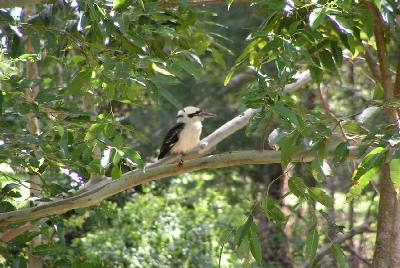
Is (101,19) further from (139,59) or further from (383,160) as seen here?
(383,160)

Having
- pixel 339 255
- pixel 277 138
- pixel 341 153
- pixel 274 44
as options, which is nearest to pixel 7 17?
pixel 274 44

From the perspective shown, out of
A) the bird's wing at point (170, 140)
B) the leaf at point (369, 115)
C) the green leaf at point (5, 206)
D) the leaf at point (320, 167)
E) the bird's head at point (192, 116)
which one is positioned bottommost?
the bird's wing at point (170, 140)

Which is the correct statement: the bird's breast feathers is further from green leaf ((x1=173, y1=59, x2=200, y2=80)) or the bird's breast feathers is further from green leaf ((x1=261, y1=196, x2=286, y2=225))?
green leaf ((x1=173, y1=59, x2=200, y2=80))

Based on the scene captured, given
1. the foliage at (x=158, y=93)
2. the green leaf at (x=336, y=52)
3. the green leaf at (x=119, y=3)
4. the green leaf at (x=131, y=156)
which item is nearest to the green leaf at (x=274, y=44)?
the foliage at (x=158, y=93)

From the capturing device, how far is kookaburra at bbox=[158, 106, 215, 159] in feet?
19.5

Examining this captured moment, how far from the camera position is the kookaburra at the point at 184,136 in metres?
5.93

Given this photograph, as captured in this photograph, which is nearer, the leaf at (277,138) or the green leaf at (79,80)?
the leaf at (277,138)

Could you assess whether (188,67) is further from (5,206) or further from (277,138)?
(5,206)

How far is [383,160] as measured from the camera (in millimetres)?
2488

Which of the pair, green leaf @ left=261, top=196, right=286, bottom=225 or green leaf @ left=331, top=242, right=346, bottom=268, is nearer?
green leaf @ left=331, top=242, right=346, bottom=268

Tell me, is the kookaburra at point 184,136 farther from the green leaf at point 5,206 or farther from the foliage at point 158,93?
the green leaf at point 5,206

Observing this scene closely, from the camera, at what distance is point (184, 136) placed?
5980mm

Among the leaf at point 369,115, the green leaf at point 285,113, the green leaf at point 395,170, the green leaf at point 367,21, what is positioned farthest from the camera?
the green leaf at point 367,21

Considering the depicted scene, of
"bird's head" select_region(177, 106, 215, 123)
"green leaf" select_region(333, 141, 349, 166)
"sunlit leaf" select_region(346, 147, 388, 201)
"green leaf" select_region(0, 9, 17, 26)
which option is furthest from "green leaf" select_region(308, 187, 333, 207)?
"bird's head" select_region(177, 106, 215, 123)
